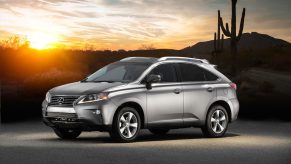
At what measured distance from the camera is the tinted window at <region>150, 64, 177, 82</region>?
54.2 feet

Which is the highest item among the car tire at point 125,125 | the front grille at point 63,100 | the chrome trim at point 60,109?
the front grille at point 63,100

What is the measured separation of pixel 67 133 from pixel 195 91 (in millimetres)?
2962

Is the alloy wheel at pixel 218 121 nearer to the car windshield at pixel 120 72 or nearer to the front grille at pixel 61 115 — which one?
the car windshield at pixel 120 72

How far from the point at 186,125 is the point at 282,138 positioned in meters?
2.39

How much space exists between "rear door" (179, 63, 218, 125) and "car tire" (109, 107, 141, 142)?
4.85 feet

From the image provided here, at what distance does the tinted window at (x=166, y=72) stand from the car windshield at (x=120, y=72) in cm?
26

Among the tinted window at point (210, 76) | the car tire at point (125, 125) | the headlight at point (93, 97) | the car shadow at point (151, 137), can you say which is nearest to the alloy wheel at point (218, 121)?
the car shadow at point (151, 137)

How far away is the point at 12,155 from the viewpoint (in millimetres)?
13312

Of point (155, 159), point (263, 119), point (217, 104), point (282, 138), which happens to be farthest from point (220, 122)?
point (263, 119)

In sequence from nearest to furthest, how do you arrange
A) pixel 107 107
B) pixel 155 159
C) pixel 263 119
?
pixel 155 159 → pixel 107 107 → pixel 263 119

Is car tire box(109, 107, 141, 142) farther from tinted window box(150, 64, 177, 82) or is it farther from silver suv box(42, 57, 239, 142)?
tinted window box(150, 64, 177, 82)

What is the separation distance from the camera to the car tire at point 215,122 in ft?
56.2

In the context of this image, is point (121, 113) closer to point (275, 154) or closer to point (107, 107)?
point (107, 107)

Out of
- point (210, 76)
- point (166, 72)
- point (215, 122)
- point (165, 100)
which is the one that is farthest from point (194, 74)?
point (165, 100)
